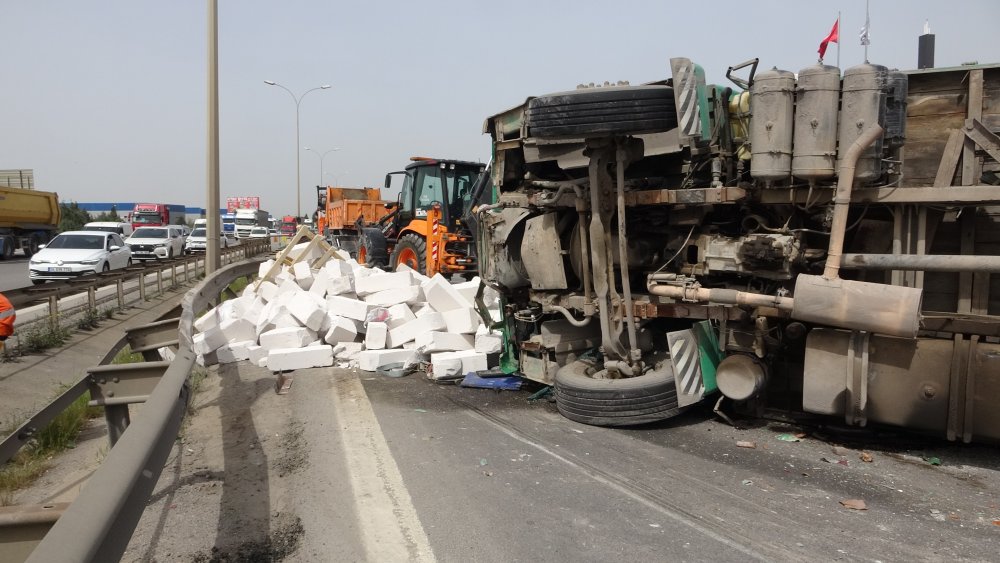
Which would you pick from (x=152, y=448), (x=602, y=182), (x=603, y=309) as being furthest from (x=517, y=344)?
(x=152, y=448)

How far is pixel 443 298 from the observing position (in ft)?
31.0

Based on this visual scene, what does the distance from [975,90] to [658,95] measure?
217 centimetres

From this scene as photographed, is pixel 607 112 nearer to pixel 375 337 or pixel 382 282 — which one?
pixel 375 337

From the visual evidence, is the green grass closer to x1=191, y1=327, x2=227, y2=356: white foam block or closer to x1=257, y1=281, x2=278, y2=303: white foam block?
x1=191, y1=327, x2=227, y2=356: white foam block

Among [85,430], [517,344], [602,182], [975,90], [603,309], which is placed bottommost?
[85,430]

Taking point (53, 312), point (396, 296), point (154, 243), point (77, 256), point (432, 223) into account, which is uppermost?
point (432, 223)

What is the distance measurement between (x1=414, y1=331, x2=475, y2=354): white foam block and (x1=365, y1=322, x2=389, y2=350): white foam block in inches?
17.6

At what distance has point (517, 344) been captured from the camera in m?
7.58

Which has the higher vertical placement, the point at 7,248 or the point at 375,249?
the point at 375,249

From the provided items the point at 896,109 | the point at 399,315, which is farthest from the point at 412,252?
the point at 896,109

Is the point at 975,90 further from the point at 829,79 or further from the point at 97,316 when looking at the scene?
the point at 97,316

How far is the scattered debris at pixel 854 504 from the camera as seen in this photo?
13.6 feet

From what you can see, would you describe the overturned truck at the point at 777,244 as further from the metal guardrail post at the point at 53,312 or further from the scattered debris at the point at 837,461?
the metal guardrail post at the point at 53,312

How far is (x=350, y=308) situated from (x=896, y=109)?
6702mm
